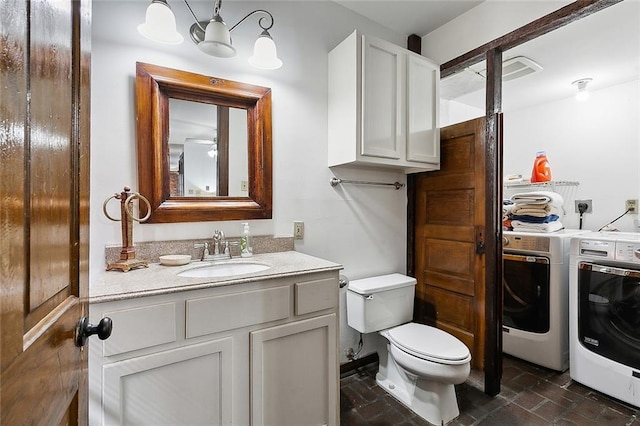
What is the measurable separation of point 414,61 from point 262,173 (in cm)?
128

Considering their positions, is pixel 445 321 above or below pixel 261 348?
below

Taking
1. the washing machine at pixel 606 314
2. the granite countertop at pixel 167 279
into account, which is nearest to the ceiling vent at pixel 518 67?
the washing machine at pixel 606 314

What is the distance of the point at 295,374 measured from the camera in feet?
4.45

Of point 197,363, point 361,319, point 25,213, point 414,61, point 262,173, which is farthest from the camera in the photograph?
point 414,61

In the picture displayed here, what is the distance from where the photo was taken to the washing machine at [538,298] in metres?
2.14

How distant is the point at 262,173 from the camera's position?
1.77m

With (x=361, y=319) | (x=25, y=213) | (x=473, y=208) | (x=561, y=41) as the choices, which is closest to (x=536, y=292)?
(x=473, y=208)

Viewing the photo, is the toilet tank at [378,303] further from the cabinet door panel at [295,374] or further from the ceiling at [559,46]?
the ceiling at [559,46]

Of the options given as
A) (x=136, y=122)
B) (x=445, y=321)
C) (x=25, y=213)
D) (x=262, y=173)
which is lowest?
(x=445, y=321)

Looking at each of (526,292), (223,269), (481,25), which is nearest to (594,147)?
(526,292)

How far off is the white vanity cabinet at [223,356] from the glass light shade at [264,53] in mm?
1155

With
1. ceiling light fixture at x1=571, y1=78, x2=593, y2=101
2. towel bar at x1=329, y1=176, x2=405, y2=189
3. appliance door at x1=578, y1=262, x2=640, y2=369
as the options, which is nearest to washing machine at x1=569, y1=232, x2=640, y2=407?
appliance door at x1=578, y1=262, x2=640, y2=369

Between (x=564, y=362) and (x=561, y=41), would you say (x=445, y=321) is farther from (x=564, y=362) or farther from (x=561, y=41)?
(x=561, y=41)

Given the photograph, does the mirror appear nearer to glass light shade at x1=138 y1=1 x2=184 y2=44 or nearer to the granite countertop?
glass light shade at x1=138 y1=1 x2=184 y2=44
